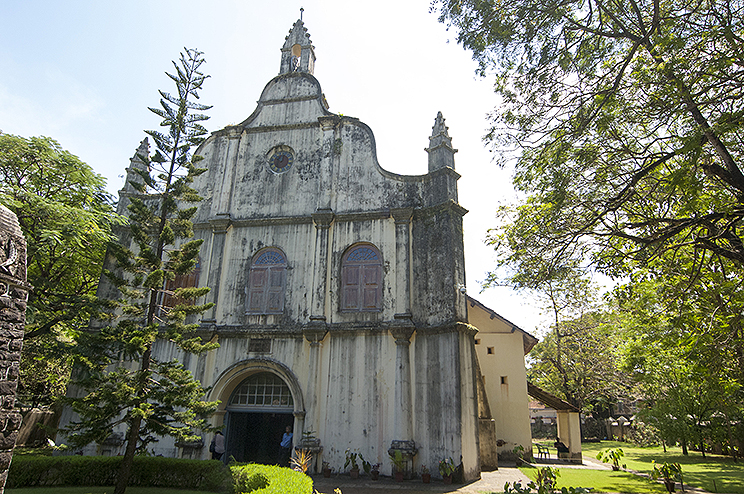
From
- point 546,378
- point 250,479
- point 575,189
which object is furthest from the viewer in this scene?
point 546,378

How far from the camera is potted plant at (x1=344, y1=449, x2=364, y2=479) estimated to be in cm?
1180

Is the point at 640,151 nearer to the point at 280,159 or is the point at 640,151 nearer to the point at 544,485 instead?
the point at 544,485

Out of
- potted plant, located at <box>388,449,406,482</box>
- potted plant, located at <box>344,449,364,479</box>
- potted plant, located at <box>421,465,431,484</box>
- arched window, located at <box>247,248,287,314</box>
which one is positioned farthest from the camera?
arched window, located at <box>247,248,287,314</box>

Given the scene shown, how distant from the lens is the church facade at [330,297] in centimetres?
1239

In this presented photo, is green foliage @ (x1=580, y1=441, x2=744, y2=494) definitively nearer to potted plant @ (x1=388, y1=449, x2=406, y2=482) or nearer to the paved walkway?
the paved walkway

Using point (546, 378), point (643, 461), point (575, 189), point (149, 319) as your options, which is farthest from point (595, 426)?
Answer: point (149, 319)

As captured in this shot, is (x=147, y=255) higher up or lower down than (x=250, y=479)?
higher up

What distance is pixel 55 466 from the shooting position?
985cm

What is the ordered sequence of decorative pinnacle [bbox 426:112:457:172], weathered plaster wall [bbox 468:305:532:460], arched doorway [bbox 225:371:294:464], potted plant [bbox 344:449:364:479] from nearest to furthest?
potted plant [bbox 344:449:364:479], arched doorway [bbox 225:371:294:464], decorative pinnacle [bbox 426:112:457:172], weathered plaster wall [bbox 468:305:532:460]

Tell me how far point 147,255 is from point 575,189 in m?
9.46

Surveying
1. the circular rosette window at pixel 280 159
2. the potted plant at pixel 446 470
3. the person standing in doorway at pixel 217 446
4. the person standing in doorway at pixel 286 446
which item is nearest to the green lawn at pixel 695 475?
the potted plant at pixel 446 470

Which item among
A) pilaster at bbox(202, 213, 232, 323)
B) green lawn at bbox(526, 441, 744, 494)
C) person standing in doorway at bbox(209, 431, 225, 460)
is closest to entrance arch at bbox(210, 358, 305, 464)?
person standing in doorway at bbox(209, 431, 225, 460)

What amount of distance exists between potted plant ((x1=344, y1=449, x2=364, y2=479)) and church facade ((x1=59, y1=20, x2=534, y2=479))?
169 mm

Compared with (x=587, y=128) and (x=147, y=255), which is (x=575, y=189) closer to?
(x=587, y=128)
